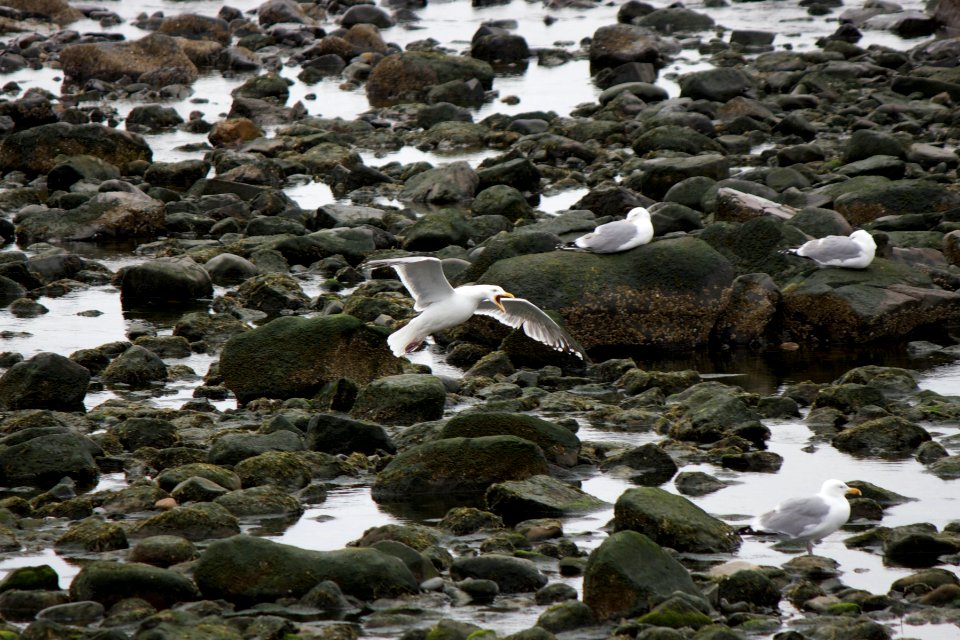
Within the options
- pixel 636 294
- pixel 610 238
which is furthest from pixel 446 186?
pixel 636 294

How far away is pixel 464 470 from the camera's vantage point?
1034 cm

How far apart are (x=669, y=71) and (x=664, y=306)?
22439mm

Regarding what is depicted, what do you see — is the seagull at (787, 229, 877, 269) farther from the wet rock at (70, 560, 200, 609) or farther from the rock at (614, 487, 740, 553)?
the wet rock at (70, 560, 200, 609)

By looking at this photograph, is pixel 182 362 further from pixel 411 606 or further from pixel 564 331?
pixel 411 606

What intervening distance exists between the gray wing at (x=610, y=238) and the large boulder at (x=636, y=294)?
0.15 m

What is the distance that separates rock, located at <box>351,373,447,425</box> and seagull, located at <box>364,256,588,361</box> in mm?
652

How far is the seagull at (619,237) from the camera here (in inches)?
599

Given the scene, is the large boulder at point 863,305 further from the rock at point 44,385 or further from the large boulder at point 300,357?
the rock at point 44,385

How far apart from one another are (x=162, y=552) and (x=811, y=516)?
402 centimetres

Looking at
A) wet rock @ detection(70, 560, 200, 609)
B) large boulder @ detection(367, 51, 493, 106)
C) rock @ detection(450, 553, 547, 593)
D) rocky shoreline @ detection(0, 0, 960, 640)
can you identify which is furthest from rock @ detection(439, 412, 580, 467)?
large boulder @ detection(367, 51, 493, 106)

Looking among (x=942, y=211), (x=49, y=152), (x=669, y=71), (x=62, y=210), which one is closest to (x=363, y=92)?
(x=669, y=71)

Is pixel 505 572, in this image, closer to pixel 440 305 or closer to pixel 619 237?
pixel 440 305

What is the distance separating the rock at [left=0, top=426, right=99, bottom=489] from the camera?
34.1 feet

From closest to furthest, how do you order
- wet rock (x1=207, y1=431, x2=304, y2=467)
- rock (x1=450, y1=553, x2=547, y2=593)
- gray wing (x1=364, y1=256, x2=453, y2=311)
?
rock (x1=450, y1=553, x2=547, y2=593)
wet rock (x1=207, y1=431, x2=304, y2=467)
gray wing (x1=364, y1=256, x2=453, y2=311)
